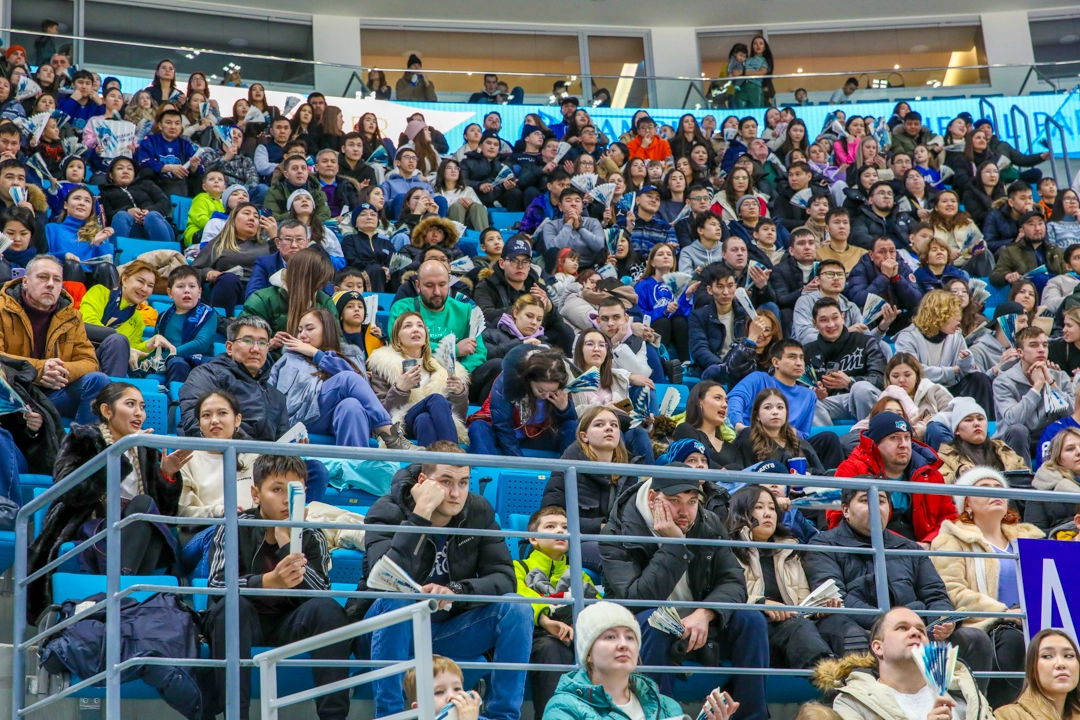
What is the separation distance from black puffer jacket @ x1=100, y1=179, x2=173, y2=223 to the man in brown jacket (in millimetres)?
3298

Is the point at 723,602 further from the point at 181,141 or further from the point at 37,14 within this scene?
the point at 37,14

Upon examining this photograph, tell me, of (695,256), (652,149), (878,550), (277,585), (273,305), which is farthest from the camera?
(652,149)

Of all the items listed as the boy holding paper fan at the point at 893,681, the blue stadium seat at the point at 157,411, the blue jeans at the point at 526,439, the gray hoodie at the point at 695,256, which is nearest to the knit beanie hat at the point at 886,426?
the blue jeans at the point at 526,439

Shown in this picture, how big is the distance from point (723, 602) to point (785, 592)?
745 mm

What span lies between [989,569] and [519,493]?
1951 mm

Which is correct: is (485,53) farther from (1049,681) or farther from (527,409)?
(1049,681)

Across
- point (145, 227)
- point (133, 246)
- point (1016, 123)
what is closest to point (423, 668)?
point (133, 246)

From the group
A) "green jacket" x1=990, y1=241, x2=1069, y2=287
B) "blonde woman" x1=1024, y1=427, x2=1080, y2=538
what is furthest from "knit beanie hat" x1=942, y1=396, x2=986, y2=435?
"green jacket" x1=990, y1=241, x2=1069, y2=287

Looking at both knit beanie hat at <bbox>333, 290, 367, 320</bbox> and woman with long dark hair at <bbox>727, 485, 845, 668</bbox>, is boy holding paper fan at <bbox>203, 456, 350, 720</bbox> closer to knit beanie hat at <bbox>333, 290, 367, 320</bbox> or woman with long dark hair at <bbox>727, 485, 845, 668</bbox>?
woman with long dark hair at <bbox>727, 485, 845, 668</bbox>

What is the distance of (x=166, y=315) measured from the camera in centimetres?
704

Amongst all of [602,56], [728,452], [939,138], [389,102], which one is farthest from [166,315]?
[602,56]

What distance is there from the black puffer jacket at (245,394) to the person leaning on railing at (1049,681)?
10.4 feet

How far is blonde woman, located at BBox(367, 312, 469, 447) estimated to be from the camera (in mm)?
6570

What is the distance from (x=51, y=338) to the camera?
600 centimetres
